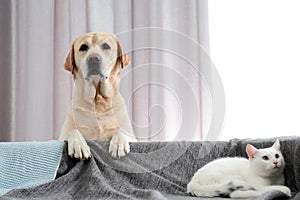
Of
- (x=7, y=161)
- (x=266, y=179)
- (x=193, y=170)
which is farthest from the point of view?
(x=193, y=170)

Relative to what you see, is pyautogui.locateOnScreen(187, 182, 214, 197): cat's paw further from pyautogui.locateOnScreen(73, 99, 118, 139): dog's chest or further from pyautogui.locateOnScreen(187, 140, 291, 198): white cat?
pyautogui.locateOnScreen(73, 99, 118, 139): dog's chest

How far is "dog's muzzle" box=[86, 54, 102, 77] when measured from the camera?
171cm

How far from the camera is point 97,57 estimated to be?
1.71m

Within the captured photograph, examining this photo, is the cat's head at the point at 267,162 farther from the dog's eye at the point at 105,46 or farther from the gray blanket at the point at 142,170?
the dog's eye at the point at 105,46

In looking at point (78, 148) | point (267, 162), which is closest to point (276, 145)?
point (267, 162)

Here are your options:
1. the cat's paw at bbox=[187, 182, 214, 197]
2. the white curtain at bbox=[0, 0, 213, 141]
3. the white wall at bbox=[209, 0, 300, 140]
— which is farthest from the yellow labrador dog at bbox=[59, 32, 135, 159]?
the white wall at bbox=[209, 0, 300, 140]

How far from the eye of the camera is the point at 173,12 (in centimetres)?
242

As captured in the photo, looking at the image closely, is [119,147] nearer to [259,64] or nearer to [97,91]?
[97,91]

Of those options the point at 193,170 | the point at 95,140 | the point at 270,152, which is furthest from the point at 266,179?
the point at 95,140

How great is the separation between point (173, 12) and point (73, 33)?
57 cm

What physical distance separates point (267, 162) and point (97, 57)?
→ 2.51 feet

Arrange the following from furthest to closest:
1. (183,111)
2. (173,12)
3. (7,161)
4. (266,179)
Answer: (173,12)
(183,111)
(7,161)
(266,179)

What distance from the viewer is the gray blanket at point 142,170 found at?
1394 millimetres

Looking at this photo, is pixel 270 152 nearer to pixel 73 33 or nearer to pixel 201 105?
pixel 201 105
